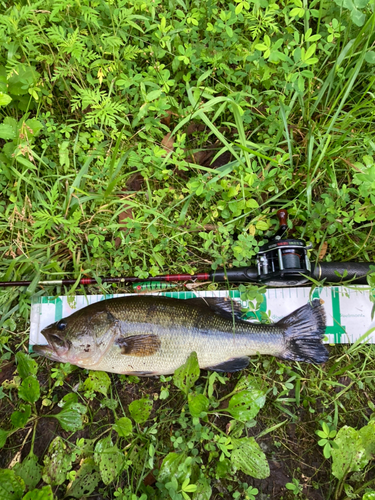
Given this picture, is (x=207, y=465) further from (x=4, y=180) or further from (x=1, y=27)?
(x=1, y=27)

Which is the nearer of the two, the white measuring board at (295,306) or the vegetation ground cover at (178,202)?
the vegetation ground cover at (178,202)

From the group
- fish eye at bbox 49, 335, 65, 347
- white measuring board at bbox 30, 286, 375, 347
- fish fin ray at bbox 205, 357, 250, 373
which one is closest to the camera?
fish eye at bbox 49, 335, 65, 347

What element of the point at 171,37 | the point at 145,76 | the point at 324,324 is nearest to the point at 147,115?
the point at 145,76

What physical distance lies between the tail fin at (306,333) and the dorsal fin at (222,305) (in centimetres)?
38

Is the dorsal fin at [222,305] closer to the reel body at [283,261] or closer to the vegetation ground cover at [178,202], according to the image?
the vegetation ground cover at [178,202]

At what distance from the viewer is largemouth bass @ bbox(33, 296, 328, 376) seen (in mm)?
2916

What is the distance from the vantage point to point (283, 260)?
293cm

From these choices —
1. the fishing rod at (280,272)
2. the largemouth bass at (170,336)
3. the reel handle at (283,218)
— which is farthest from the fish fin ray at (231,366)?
the reel handle at (283,218)

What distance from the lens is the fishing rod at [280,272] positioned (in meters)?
2.94

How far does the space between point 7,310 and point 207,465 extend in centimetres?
226

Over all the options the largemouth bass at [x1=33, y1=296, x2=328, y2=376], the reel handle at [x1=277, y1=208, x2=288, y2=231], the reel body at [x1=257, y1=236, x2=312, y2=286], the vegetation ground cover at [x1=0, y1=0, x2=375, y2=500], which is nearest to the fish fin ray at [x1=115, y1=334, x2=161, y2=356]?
the largemouth bass at [x1=33, y1=296, x2=328, y2=376]

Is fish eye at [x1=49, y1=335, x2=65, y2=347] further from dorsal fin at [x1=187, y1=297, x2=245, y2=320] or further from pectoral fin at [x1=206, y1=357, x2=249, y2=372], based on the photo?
pectoral fin at [x1=206, y1=357, x2=249, y2=372]

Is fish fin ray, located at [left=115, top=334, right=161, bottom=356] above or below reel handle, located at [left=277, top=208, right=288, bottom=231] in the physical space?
below

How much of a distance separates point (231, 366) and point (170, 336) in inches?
23.7
